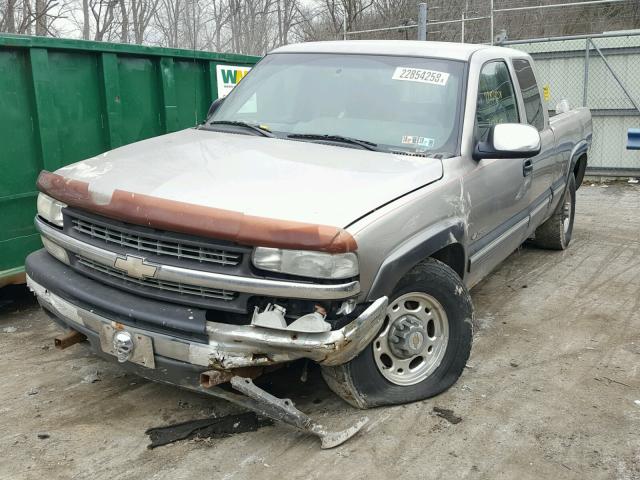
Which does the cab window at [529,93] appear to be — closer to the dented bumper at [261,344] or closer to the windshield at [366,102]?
the windshield at [366,102]

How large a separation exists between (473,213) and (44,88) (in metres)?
3.31

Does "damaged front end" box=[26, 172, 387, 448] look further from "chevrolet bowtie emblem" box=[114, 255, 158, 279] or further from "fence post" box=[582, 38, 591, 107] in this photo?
"fence post" box=[582, 38, 591, 107]

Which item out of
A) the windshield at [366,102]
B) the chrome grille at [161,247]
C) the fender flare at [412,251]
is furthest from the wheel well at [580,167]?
the chrome grille at [161,247]

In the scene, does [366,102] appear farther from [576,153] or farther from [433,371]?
[576,153]

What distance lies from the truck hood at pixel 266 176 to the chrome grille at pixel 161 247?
177mm

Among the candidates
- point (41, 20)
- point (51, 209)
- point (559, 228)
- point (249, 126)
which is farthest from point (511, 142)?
point (41, 20)

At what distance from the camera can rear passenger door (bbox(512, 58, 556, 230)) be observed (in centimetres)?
497

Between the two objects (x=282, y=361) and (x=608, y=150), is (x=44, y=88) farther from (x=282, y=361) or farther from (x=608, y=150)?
(x=608, y=150)

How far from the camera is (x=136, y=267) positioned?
2936 millimetres

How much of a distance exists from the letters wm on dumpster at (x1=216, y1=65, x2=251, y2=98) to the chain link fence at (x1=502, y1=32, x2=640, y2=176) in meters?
6.09

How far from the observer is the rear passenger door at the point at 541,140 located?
4970 mm

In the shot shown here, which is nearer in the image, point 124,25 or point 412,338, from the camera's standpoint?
point 412,338

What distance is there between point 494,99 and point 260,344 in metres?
2.57

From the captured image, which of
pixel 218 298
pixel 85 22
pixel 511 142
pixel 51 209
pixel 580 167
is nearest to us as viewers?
pixel 218 298
